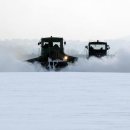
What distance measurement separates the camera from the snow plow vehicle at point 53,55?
35.4 meters

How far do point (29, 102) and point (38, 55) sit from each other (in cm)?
2490

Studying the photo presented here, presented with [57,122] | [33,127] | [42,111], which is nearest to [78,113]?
[42,111]

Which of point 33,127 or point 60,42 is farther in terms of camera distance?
point 60,42

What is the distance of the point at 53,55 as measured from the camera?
35.4 meters

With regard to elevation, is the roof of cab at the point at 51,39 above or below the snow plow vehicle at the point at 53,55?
above

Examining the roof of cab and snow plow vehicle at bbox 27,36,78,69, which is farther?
the roof of cab

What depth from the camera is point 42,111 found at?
965cm

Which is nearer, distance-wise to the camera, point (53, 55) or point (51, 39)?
point (53, 55)

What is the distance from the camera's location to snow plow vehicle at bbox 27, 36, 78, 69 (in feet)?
116

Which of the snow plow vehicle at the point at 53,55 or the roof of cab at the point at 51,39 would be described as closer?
the snow plow vehicle at the point at 53,55

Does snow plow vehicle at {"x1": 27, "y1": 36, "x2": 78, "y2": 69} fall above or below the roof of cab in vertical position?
below

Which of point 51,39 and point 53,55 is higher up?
point 51,39

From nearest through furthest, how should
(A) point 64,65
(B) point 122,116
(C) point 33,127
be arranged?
(C) point 33,127 → (B) point 122,116 → (A) point 64,65

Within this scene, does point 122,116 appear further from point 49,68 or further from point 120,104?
point 49,68
